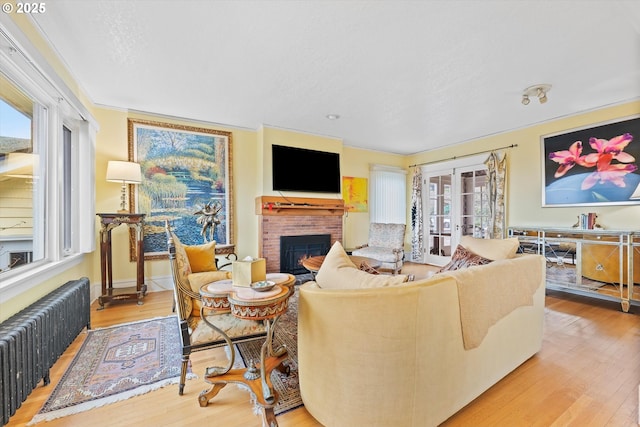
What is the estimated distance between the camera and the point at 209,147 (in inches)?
171

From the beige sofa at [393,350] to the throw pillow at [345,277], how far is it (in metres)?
0.11

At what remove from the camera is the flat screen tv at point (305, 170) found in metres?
4.63

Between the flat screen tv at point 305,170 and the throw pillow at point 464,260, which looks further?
the flat screen tv at point 305,170

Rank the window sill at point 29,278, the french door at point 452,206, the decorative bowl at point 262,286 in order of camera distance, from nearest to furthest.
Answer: the decorative bowl at point 262,286 < the window sill at point 29,278 < the french door at point 452,206

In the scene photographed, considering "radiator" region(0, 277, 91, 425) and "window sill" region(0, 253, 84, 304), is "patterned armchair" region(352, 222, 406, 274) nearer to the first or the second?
"radiator" region(0, 277, 91, 425)

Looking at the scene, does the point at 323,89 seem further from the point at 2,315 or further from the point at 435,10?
the point at 2,315

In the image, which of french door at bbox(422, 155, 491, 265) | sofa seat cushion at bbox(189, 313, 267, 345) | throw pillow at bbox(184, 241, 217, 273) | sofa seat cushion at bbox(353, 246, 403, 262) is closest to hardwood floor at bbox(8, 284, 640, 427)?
sofa seat cushion at bbox(189, 313, 267, 345)

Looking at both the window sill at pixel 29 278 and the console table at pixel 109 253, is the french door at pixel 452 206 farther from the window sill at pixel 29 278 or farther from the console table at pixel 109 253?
the window sill at pixel 29 278

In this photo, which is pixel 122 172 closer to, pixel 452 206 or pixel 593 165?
pixel 452 206

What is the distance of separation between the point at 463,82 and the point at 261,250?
3.63 metres

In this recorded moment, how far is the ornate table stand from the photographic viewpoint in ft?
4.49

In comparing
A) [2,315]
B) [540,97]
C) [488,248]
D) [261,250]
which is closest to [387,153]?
[540,97]

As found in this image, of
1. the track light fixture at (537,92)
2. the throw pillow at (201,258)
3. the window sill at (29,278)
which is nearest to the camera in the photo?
the window sill at (29,278)

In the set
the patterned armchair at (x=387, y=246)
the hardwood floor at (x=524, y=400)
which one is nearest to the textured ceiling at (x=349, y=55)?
the patterned armchair at (x=387, y=246)
